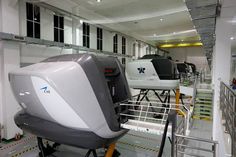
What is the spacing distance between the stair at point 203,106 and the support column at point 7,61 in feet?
18.2

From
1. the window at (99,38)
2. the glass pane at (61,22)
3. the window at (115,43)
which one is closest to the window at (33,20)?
the glass pane at (61,22)

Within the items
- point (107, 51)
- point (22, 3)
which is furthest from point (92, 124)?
point (107, 51)

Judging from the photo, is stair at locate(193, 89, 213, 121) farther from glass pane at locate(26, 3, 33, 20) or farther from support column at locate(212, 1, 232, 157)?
glass pane at locate(26, 3, 33, 20)

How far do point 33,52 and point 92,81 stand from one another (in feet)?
13.0

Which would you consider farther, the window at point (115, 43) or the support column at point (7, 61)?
the window at point (115, 43)

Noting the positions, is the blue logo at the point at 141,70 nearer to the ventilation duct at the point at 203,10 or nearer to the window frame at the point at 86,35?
the ventilation duct at the point at 203,10

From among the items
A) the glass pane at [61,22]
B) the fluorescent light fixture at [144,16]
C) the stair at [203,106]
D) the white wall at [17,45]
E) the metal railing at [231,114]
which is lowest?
the stair at [203,106]

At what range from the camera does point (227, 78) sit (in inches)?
176

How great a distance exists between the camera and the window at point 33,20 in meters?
4.89

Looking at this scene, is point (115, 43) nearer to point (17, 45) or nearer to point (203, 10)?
point (17, 45)

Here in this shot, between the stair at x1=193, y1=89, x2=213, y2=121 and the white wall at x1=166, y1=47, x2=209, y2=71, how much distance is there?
12.1 meters

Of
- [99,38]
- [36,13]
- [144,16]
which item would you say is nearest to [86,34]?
[99,38]

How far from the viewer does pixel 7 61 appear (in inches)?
165

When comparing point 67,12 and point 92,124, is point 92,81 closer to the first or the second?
point 92,124
